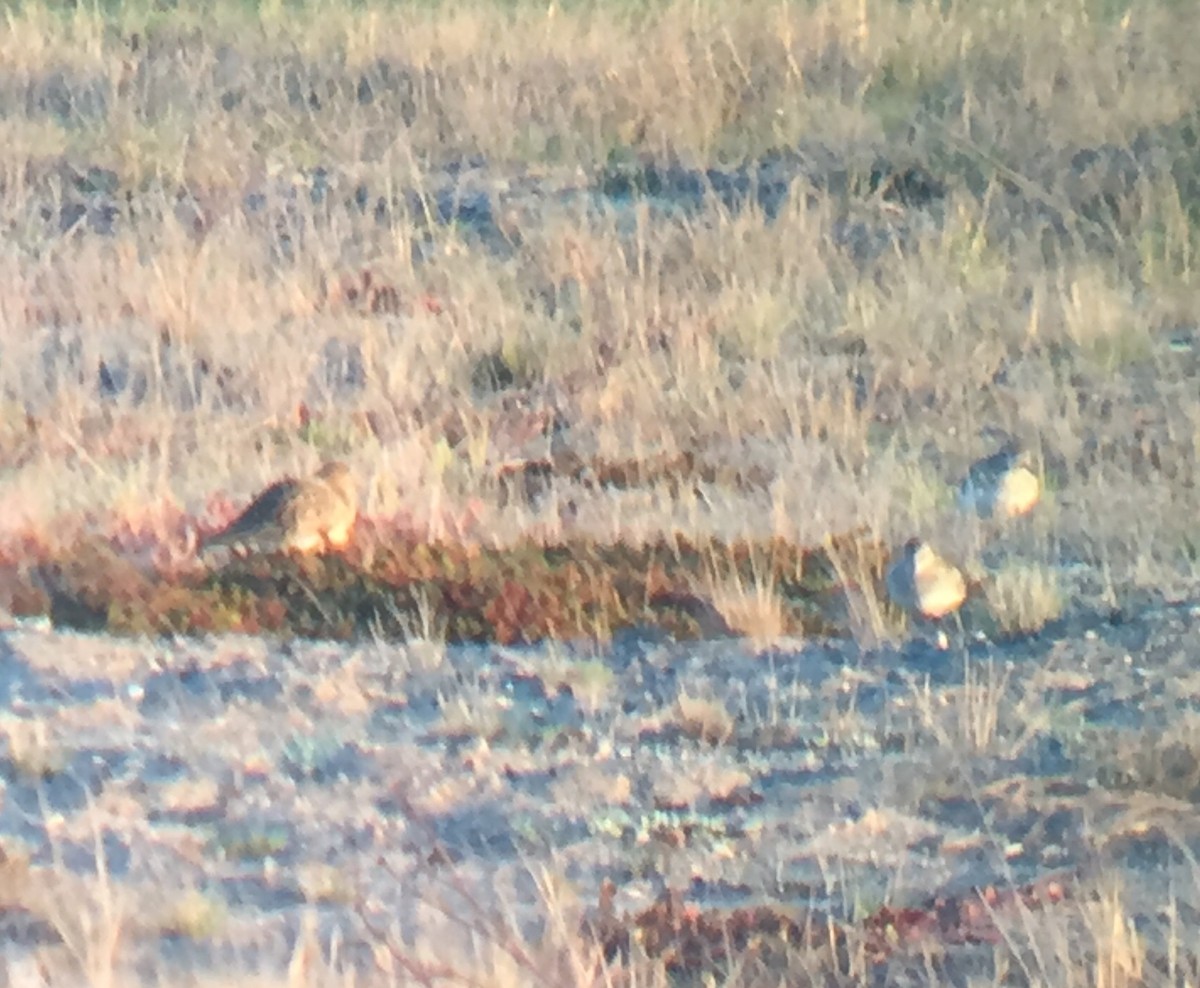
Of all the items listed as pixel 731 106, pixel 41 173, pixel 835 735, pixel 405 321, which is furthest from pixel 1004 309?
pixel 41 173

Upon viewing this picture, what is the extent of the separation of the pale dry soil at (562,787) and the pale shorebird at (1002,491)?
84 cm

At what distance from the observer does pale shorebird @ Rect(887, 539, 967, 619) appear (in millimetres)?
5129

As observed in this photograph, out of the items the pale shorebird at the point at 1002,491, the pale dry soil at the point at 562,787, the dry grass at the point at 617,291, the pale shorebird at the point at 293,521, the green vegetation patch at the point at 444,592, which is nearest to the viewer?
the pale dry soil at the point at 562,787

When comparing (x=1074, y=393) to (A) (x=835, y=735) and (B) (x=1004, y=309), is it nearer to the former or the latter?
(B) (x=1004, y=309)

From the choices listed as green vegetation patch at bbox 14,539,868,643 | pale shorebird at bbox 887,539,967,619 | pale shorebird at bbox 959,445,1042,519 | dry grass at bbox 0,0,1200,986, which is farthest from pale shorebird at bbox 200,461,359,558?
pale shorebird at bbox 959,445,1042,519

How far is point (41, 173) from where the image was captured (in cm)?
977

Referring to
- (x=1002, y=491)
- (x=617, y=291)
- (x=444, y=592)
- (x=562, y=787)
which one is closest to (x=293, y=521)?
(x=444, y=592)

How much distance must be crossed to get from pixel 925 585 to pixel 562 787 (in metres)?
1.32

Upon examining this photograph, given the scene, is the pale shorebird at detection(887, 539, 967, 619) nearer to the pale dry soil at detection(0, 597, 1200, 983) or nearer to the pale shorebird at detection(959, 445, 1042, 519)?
the pale dry soil at detection(0, 597, 1200, 983)

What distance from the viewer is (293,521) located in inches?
215

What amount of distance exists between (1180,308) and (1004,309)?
0.66 m

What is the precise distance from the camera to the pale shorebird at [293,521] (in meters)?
5.47

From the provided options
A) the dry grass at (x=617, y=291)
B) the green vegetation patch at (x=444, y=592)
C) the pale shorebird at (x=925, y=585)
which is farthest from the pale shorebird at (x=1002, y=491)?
the pale shorebird at (x=925, y=585)

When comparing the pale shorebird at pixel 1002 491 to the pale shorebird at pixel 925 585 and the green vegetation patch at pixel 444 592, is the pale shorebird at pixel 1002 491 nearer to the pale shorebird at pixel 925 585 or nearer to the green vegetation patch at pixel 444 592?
the green vegetation patch at pixel 444 592
